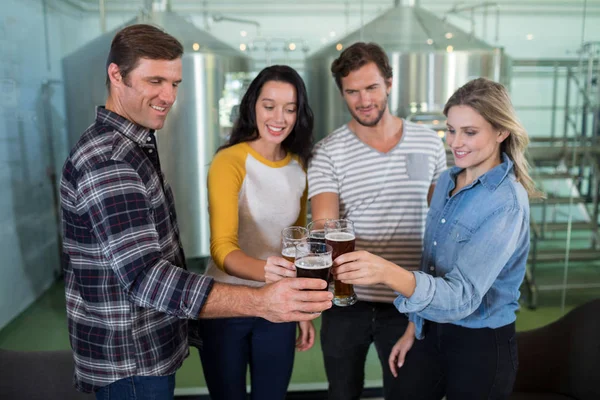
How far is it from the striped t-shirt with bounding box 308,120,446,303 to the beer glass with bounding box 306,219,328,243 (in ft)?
1.46

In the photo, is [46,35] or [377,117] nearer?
[377,117]

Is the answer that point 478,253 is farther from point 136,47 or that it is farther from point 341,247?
point 136,47

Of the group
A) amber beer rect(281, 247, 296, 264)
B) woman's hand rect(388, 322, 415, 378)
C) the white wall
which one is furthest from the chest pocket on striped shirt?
the white wall

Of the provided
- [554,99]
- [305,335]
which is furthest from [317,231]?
[554,99]

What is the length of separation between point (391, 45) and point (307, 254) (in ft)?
9.36

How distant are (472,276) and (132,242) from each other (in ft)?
3.05

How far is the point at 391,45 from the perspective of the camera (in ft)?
12.3

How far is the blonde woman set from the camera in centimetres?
141

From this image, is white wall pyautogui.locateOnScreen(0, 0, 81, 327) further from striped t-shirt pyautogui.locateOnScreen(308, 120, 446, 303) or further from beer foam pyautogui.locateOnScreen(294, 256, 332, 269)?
beer foam pyautogui.locateOnScreen(294, 256, 332, 269)

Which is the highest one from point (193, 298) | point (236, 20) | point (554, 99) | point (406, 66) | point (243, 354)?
point (236, 20)

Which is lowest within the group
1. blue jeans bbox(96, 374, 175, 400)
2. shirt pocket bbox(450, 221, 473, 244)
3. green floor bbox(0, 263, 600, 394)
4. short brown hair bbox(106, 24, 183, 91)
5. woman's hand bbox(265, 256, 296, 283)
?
green floor bbox(0, 263, 600, 394)

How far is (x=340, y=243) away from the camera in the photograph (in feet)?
4.43

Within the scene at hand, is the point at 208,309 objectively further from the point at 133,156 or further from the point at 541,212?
the point at 541,212

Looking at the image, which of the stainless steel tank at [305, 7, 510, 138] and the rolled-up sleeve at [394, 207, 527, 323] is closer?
the rolled-up sleeve at [394, 207, 527, 323]
